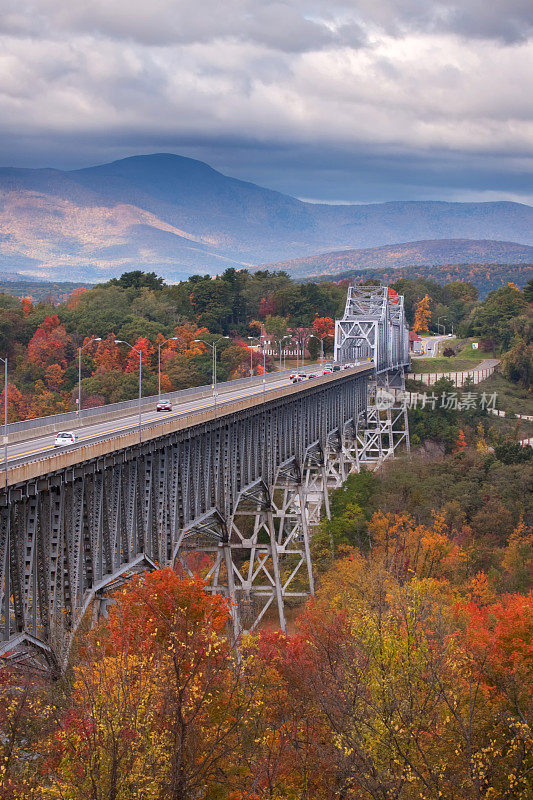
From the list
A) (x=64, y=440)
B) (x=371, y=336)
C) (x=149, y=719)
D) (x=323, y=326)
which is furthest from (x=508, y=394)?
(x=149, y=719)

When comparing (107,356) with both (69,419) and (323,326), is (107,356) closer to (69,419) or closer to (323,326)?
(323,326)

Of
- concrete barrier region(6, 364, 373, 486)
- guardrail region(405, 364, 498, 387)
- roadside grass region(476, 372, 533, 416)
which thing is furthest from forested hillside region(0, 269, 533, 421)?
concrete barrier region(6, 364, 373, 486)

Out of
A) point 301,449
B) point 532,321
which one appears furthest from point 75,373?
point 532,321

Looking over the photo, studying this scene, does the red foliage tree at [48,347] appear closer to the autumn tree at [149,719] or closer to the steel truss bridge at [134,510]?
the steel truss bridge at [134,510]

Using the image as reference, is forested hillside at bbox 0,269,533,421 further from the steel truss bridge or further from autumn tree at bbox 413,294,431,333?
the steel truss bridge

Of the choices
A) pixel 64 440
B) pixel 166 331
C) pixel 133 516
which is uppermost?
pixel 166 331

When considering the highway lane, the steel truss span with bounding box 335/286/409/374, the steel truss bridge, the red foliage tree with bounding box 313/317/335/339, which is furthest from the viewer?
the red foliage tree with bounding box 313/317/335/339
